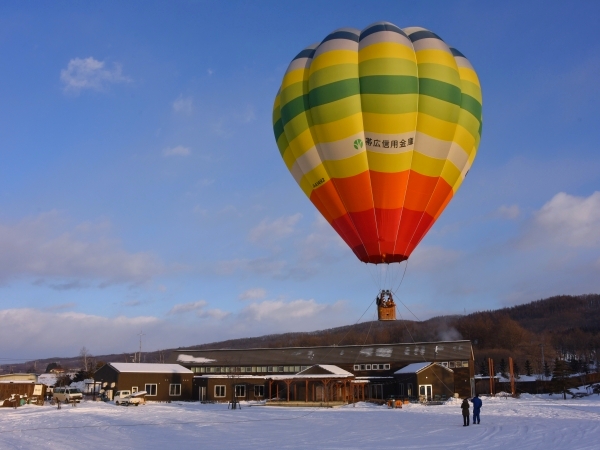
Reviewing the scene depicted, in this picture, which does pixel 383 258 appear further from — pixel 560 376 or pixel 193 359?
pixel 193 359

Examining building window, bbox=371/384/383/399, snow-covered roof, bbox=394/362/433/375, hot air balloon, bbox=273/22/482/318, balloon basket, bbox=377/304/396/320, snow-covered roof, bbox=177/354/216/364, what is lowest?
building window, bbox=371/384/383/399

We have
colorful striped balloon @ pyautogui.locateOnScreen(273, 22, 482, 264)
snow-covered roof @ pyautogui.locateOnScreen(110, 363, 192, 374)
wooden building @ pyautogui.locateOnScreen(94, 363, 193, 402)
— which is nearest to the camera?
colorful striped balloon @ pyautogui.locateOnScreen(273, 22, 482, 264)

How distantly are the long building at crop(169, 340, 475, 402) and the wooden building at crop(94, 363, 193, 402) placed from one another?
123 centimetres

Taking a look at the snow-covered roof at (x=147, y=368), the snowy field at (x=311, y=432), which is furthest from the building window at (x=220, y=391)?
the snowy field at (x=311, y=432)

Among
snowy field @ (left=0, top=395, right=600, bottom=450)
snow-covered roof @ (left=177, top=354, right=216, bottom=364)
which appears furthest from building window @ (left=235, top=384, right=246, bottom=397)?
snowy field @ (left=0, top=395, right=600, bottom=450)

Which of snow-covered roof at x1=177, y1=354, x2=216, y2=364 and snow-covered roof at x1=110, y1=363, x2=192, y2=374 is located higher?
snow-covered roof at x1=177, y1=354, x2=216, y2=364

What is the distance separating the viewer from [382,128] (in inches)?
736

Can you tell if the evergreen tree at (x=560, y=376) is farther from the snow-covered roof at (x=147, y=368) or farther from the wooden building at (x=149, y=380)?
the snow-covered roof at (x=147, y=368)

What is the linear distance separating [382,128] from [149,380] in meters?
34.1

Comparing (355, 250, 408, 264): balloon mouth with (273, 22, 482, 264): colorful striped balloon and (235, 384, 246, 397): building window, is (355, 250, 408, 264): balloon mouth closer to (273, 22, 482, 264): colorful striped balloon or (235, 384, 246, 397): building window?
(273, 22, 482, 264): colorful striped balloon

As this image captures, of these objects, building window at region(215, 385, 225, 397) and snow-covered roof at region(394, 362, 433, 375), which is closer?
snow-covered roof at region(394, 362, 433, 375)

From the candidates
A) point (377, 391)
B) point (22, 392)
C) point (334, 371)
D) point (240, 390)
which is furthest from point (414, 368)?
point (22, 392)

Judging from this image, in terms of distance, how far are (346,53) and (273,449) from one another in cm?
1276

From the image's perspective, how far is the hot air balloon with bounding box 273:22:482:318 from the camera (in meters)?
18.8
